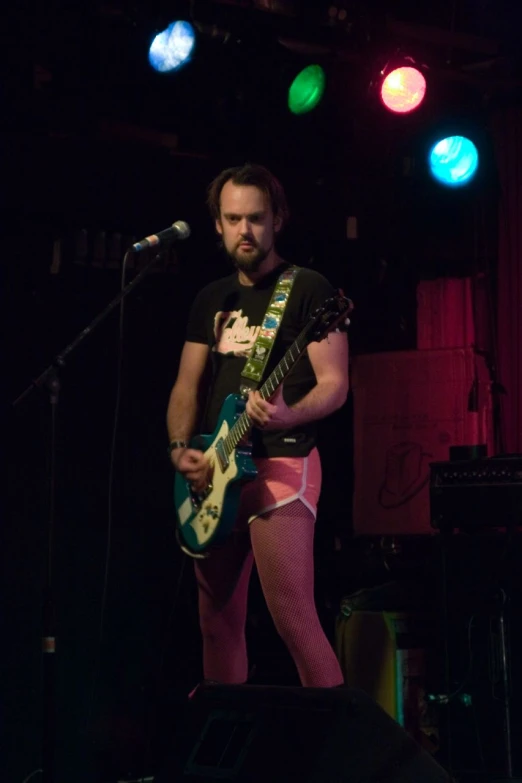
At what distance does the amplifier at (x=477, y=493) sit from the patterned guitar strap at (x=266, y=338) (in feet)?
3.16

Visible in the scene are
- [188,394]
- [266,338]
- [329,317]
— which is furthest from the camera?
[188,394]

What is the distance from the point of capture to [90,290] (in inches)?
181

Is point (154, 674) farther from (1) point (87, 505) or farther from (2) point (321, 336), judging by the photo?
(2) point (321, 336)

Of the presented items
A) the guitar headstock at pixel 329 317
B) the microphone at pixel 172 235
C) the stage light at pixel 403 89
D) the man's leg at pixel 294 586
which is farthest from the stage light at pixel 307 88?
the man's leg at pixel 294 586

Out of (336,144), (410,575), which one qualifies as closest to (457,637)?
(410,575)

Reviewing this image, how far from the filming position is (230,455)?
3295 mm

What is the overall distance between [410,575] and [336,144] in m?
1.88

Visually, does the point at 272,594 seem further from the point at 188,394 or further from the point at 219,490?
the point at 188,394

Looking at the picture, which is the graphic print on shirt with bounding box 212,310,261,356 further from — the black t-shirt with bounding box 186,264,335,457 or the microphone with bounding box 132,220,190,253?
the microphone with bounding box 132,220,190,253

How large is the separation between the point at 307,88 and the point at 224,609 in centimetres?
233

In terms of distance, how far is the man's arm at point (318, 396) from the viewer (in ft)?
10.2

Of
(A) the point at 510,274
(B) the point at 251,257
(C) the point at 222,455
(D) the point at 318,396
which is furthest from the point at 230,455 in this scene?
(A) the point at 510,274

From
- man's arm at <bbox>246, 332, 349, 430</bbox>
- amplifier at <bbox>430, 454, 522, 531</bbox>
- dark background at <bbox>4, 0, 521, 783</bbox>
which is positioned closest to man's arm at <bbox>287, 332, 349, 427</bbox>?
man's arm at <bbox>246, 332, 349, 430</bbox>

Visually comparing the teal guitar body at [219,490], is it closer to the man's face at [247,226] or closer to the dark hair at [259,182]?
the man's face at [247,226]
